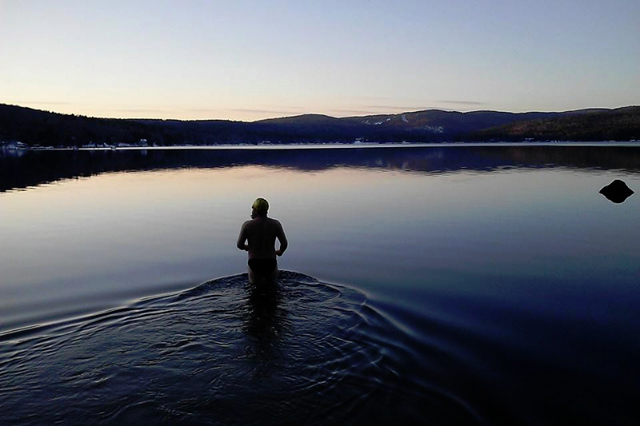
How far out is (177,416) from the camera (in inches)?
231

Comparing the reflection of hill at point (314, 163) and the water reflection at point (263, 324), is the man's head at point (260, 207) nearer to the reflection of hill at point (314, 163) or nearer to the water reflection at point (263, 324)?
the water reflection at point (263, 324)

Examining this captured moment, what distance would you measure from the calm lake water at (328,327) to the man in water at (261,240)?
430mm

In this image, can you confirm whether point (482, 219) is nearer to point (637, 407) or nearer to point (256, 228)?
point (256, 228)

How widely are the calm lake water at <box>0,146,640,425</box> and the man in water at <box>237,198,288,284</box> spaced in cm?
43

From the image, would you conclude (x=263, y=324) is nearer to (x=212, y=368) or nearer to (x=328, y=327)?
(x=328, y=327)

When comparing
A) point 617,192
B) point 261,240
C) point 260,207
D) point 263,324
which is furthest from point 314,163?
point 263,324

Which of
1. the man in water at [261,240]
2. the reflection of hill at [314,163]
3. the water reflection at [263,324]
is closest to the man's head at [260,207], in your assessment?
the man in water at [261,240]

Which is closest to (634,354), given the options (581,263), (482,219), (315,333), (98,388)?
(315,333)

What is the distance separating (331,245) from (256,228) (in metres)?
7.17

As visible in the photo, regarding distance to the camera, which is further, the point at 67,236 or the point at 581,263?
the point at 67,236

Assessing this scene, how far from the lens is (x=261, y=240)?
10.9 metres

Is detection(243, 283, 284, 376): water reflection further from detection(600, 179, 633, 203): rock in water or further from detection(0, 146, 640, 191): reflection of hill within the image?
detection(0, 146, 640, 191): reflection of hill

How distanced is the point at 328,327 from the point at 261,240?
299 cm

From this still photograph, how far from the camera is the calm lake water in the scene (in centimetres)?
628
